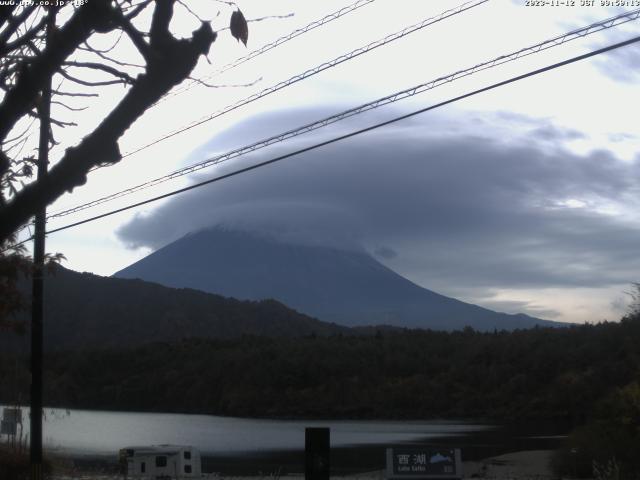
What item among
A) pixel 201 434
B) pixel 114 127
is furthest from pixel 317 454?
pixel 201 434

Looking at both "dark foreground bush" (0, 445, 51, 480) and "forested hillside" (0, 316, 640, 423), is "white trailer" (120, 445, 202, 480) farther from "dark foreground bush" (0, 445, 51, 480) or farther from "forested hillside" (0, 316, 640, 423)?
"forested hillside" (0, 316, 640, 423)

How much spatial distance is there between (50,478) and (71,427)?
37.0m

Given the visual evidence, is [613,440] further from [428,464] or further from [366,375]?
[366,375]

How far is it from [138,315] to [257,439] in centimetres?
7300

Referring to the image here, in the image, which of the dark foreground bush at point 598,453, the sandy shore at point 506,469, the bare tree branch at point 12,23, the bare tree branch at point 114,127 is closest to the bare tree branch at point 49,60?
the bare tree branch at point 114,127

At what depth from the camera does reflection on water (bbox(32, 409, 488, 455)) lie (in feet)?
145

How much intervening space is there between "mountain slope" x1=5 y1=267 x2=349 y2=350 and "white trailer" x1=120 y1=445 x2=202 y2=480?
82541 mm

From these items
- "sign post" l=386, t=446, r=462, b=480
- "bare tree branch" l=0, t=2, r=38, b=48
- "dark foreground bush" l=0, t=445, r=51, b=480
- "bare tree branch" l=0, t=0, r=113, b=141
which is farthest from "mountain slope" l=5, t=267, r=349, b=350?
"bare tree branch" l=0, t=0, r=113, b=141

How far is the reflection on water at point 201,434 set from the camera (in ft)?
145

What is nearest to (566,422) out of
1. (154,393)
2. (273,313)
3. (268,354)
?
(268,354)

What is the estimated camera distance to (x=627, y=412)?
2309cm

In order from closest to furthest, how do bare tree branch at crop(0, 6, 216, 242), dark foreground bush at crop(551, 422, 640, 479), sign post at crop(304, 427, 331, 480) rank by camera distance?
bare tree branch at crop(0, 6, 216, 242) → sign post at crop(304, 427, 331, 480) → dark foreground bush at crop(551, 422, 640, 479)

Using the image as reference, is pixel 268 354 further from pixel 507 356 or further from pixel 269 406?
pixel 507 356

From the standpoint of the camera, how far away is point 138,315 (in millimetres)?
120062
